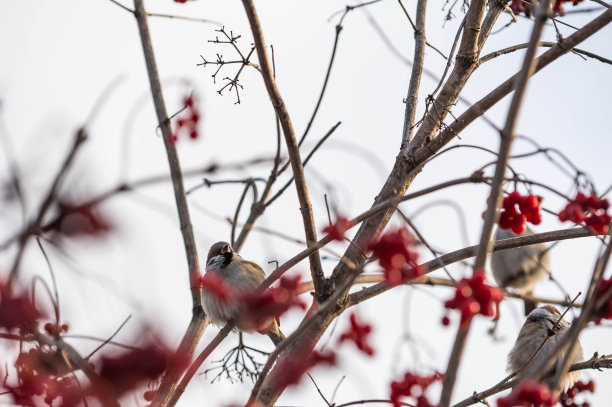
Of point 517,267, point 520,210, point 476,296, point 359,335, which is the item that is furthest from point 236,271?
point 517,267

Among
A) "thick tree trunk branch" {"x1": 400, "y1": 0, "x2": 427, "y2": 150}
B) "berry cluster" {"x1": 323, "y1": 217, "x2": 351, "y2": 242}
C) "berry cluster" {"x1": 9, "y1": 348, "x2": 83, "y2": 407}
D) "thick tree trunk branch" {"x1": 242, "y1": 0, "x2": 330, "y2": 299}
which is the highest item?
"thick tree trunk branch" {"x1": 400, "y1": 0, "x2": 427, "y2": 150}

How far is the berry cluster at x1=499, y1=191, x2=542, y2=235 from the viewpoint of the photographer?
3176mm

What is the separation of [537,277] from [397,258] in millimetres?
8163

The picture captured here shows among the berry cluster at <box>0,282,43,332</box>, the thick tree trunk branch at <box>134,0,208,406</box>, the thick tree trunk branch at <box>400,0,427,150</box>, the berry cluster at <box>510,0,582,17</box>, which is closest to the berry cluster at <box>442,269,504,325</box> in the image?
the berry cluster at <box>0,282,43,332</box>

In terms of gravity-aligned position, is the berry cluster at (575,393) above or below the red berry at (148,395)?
above

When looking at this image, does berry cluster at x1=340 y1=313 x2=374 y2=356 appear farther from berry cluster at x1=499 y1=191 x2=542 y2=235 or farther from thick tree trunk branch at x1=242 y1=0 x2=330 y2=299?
berry cluster at x1=499 y1=191 x2=542 y2=235

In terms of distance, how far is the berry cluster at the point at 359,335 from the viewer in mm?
3201

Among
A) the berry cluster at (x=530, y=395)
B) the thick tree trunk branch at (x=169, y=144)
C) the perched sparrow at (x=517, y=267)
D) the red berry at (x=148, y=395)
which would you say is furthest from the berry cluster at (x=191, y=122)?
the perched sparrow at (x=517, y=267)

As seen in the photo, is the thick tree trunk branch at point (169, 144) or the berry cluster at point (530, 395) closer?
the berry cluster at point (530, 395)

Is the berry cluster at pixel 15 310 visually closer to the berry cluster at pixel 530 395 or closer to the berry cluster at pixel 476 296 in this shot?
the berry cluster at pixel 476 296

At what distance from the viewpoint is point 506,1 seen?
16.3ft

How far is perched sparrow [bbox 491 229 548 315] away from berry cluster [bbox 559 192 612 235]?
7080 millimetres

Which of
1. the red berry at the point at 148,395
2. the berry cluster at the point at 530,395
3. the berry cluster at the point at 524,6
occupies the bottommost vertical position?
the red berry at the point at 148,395

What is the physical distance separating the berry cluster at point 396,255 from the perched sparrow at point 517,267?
7.63m
